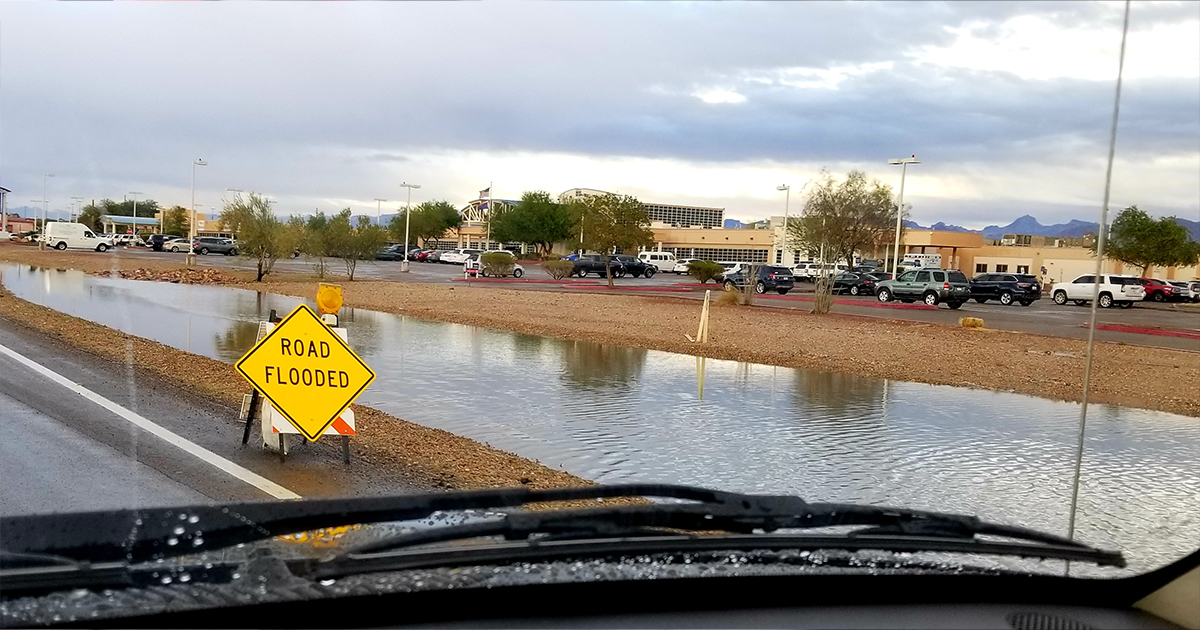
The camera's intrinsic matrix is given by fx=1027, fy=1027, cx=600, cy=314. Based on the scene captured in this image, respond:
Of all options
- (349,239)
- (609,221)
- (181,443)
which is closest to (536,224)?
(609,221)

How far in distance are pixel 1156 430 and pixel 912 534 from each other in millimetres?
10256

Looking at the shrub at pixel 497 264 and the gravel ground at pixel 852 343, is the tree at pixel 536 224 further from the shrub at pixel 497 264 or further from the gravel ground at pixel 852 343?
the gravel ground at pixel 852 343

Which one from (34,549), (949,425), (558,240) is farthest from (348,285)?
(558,240)

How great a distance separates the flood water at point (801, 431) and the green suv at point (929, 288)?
2529 centimetres

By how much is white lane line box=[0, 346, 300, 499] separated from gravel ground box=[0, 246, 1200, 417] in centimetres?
1059

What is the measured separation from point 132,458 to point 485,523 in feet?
19.4

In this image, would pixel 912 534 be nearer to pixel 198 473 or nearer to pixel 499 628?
pixel 499 628

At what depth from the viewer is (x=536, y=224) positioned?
274 feet

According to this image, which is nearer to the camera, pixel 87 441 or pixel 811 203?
pixel 87 441

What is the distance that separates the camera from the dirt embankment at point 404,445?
758cm

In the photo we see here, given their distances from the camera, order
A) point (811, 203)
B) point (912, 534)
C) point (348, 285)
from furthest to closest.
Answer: point (811, 203) < point (348, 285) < point (912, 534)

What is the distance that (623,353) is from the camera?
723 inches

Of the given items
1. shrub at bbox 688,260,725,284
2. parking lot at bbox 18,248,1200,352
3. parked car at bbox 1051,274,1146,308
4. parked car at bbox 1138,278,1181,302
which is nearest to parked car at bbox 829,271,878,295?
parking lot at bbox 18,248,1200,352

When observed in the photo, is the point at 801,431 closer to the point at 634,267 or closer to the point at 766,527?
the point at 766,527
